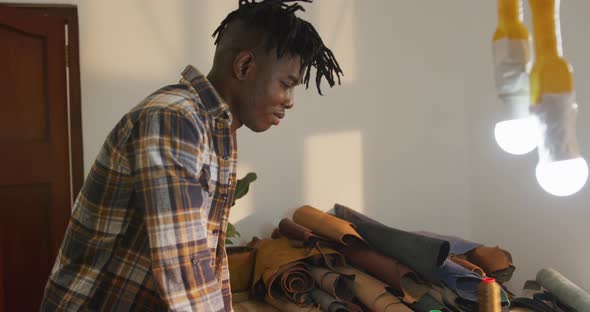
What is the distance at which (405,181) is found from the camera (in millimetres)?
3186

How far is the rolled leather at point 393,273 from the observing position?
2.16 m

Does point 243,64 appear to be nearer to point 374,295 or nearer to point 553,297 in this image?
point 374,295

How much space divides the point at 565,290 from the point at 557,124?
1857 mm

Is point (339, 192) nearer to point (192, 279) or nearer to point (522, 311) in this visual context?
point (522, 311)

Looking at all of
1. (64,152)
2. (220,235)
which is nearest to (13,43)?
(64,152)

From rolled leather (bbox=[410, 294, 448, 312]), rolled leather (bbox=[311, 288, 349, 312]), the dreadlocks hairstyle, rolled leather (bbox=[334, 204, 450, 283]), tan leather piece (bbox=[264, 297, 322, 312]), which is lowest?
tan leather piece (bbox=[264, 297, 322, 312])

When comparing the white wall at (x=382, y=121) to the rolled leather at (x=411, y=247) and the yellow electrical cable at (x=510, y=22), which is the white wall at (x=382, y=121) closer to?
the rolled leather at (x=411, y=247)

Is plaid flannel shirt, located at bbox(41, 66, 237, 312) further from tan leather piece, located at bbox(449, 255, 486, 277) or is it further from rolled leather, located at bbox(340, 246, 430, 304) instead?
tan leather piece, located at bbox(449, 255, 486, 277)

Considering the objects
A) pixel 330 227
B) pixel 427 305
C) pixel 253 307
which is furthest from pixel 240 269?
Result: pixel 427 305

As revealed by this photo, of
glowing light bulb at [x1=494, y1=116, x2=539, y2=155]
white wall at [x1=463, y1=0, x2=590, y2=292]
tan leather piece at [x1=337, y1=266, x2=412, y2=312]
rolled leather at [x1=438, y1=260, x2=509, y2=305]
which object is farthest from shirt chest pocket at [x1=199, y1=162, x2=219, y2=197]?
white wall at [x1=463, y1=0, x2=590, y2=292]

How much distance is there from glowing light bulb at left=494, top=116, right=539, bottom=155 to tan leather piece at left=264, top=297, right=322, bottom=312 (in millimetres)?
1621

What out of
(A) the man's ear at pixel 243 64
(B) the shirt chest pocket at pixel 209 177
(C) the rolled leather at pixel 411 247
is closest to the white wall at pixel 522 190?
(C) the rolled leather at pixel 411 247

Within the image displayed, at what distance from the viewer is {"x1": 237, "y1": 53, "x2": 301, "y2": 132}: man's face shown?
129cm

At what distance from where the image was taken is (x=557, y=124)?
597 millimetres
